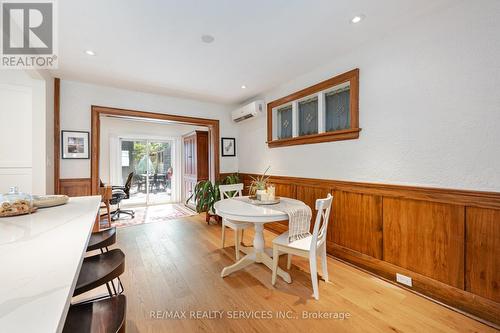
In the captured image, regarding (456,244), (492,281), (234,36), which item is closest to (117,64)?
(234,36)

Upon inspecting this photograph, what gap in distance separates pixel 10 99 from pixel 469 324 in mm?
5114

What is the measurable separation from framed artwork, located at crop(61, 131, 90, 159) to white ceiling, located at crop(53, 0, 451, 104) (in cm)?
84

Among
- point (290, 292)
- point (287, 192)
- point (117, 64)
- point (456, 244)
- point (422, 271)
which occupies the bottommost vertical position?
point (290, 292)

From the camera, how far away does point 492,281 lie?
1569 mm

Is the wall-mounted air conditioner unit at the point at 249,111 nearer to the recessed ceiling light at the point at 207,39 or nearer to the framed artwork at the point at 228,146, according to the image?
the framed artwork at the point at 228,146

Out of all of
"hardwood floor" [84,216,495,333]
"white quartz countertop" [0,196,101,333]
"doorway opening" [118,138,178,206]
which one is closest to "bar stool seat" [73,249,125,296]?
"white quartz countertop" [0,196,101,333]

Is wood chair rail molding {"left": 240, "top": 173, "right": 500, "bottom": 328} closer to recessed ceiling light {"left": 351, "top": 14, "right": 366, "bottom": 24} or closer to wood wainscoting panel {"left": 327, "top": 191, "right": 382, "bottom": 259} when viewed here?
wood wainscoting panel {"left": 327, "top": 191, "right": 382, "bottom": 259}

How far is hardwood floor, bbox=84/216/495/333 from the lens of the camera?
1558mm

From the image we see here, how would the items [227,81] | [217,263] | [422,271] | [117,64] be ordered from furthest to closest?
[227,81]
[117,64]
[217,263]
[422,271]

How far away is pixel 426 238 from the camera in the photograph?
1.89 meters

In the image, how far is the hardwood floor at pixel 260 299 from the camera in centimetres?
156

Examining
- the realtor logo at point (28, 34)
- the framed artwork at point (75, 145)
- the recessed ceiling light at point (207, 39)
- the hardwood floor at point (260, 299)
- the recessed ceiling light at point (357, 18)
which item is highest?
the recessed ceiling light at point (357, 18)

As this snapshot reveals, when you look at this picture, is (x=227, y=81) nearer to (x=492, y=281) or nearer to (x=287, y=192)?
(x=287, y=192)

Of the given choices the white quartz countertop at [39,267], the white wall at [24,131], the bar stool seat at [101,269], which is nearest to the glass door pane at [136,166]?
the white wall at [24,131]
